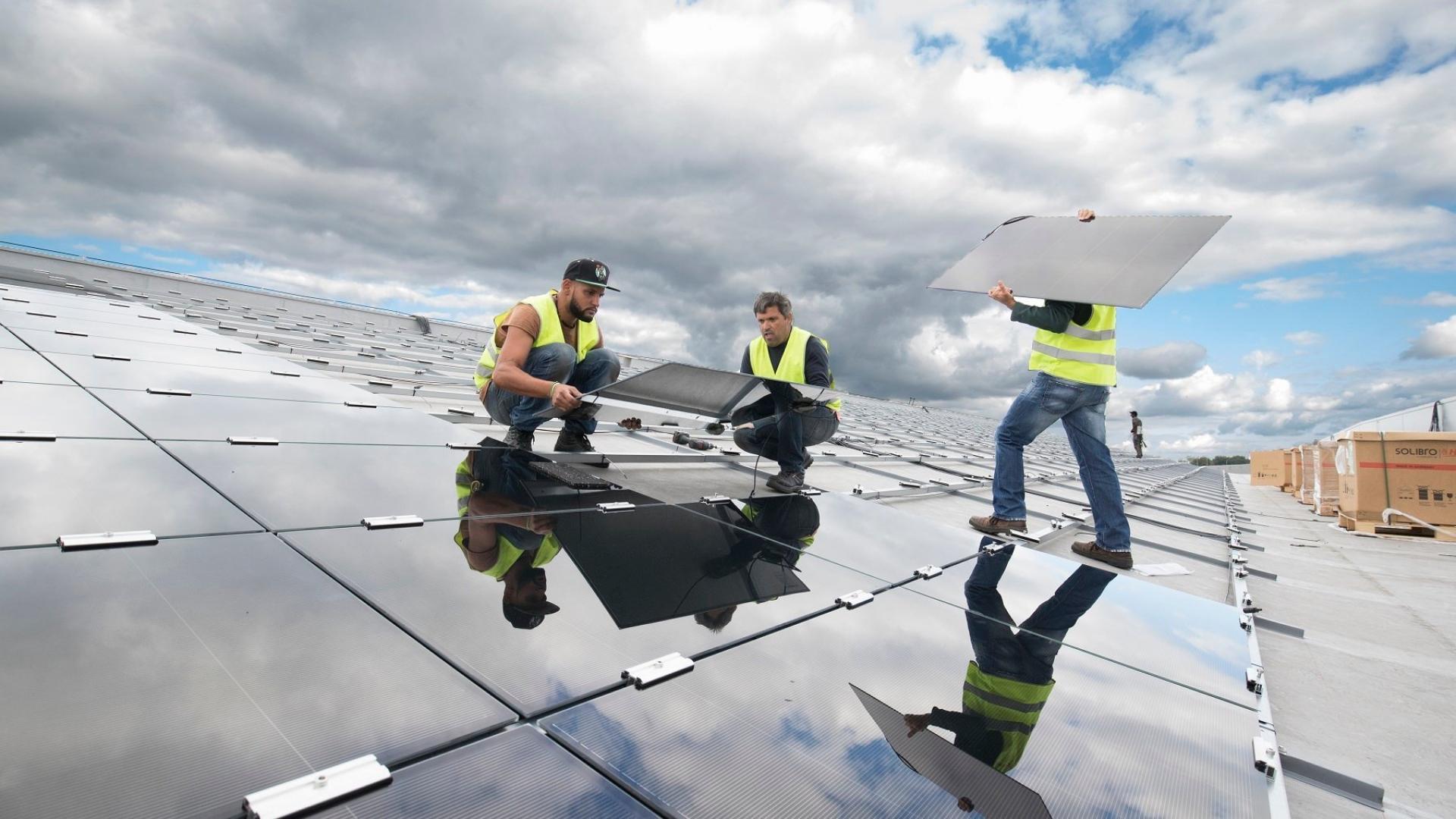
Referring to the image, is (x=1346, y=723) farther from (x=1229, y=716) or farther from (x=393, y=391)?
(x=393, y=391)

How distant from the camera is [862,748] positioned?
1.24 m

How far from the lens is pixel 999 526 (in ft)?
13.3

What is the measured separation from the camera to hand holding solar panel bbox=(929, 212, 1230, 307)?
132 inches

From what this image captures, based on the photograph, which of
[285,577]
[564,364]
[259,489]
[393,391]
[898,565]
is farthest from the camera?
[393,391]

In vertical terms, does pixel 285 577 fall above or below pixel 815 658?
above

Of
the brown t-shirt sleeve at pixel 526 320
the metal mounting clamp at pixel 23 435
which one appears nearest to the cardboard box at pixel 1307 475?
the brown t-shirt sleeve at pixel 526 320

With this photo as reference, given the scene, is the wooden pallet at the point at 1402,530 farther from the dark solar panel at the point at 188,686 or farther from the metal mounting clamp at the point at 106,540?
the metal mounting clamp at the point at 106,540

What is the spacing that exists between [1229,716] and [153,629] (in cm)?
249

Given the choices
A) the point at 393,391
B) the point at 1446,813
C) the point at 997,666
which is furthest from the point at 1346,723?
the point at 393,391

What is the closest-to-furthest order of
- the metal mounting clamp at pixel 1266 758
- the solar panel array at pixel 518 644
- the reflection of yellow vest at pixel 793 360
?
1. the solar panel array at pixel 518 644
2. the metal mounting clamp at pixel 1266 758
3. the reflection of yellow vest at pixel 793 360

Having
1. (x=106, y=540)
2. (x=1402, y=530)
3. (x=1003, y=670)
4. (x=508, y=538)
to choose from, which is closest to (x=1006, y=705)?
(x=1003, y=670)

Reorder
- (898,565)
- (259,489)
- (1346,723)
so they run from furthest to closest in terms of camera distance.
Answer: (898,565) → (259,489) → (1346,723)

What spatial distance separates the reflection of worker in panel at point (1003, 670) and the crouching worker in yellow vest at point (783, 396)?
1.65 meters

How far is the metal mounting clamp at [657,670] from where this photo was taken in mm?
1341
